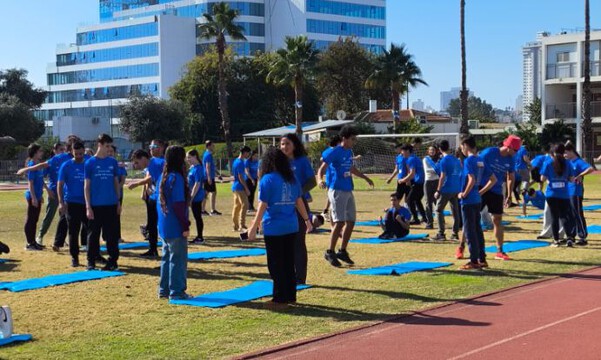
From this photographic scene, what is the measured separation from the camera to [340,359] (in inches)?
255

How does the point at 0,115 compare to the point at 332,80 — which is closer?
the point at 0,115

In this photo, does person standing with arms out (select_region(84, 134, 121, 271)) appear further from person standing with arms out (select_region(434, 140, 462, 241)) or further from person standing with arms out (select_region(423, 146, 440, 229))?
person standing with arms out (select_region(423, 146, 440, 229))

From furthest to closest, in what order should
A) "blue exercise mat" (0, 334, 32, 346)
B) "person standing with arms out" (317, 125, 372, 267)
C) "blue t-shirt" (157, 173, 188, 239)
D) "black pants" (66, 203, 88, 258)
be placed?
"black pants" (66, 203, 88, 258), "person standing with arms out" (317, 125, 372, 267), "blue t-shirt" (157, 173, 188, 239), "blue exercise mat" (0, 334, 32, 346)

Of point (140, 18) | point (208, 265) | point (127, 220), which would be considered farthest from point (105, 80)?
point (208, 265)

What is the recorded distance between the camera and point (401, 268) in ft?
36.6

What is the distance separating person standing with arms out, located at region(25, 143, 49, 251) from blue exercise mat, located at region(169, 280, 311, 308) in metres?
5.71

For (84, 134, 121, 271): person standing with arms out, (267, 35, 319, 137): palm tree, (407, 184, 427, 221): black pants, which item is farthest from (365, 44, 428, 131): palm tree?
(84, 134, 121, 271): person standing with arms out

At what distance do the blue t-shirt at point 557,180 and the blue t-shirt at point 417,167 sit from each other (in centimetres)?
368

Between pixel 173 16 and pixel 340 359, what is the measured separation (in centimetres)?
9241

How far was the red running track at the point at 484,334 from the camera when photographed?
21.7 feet

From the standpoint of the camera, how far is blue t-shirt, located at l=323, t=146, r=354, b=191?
439 inches

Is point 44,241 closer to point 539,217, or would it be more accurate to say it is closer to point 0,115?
point 539,217

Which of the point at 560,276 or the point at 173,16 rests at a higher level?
the point at 173,16

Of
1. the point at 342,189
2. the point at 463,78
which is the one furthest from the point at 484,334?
the point at 463,78
